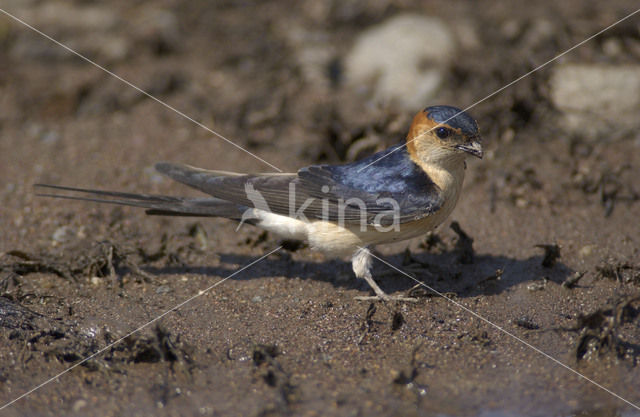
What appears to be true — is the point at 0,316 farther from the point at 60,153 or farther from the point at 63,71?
the point at 63,71

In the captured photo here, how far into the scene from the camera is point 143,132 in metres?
7.13

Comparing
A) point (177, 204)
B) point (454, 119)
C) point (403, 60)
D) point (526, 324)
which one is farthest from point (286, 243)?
point (403, 60)

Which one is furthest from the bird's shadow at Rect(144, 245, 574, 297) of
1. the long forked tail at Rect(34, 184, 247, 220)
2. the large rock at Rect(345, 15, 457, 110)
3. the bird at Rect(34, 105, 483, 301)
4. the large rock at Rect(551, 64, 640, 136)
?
the large rock at Rect(345, 15, 457, 110)

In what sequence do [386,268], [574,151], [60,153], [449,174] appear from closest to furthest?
[449,174]
[386,268]
[574,151]
[60,153]

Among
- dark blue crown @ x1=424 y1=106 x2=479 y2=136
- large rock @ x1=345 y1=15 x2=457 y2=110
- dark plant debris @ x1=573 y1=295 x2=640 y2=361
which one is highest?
large rock @ x1=345 y1=15 x2=457 y2=110

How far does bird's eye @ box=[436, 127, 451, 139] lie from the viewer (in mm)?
4605

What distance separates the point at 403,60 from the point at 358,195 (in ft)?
10.5

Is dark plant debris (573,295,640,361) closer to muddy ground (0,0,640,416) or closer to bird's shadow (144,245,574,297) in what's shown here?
muddy ground (0,0,640,416)

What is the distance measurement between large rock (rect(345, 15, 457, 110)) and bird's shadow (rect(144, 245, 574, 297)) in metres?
2.29

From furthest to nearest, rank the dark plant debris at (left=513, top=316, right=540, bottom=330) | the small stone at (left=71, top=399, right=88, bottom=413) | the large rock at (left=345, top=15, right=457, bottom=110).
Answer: the large rock at (left=345, top=15, right=457, bottom=110) < the dark plant debris at (left=513, top=316, right=540, bottom=330) < the small stone at (left=71, top=399, right=88, bottom=413)

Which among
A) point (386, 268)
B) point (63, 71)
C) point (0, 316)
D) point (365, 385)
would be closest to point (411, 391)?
point (365, 385)

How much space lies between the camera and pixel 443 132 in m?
4.62

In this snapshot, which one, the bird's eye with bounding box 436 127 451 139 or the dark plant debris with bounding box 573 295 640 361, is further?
the bird's eye with bounding box 436 127 451 139

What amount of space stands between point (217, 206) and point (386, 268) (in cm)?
131
